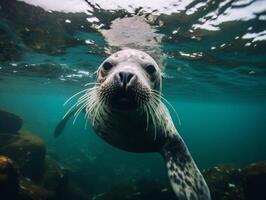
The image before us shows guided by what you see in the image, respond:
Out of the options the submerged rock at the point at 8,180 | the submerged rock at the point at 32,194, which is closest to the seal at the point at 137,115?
the submerged rock at the point at 8,180

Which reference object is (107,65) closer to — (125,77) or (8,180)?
(125,77)

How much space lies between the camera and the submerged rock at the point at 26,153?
12.0 m

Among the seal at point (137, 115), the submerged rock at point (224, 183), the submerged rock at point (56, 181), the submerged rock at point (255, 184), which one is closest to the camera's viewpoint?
the seal at point (137, 115)

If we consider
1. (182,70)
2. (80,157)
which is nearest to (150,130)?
(182,70)

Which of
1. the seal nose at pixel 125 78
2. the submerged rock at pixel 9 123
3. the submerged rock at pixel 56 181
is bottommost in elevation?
the submerged rock at pixel 56 181

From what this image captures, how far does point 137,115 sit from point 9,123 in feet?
50.2

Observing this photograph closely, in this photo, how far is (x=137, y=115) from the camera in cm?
412

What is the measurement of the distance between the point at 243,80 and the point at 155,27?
12.4 metres

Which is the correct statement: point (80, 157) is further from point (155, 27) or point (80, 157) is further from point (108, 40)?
point (155, 27)

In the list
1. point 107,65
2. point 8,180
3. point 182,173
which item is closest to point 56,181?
point 8,180

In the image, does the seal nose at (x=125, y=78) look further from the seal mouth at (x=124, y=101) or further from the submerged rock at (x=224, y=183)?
the submerged rock at (x=224, y=183)

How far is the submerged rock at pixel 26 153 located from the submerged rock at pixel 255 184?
8.03 m

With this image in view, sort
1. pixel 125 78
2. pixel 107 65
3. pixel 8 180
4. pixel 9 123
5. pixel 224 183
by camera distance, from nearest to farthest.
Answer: pixel 125 78, pixel 107 65, pixel 8 180, pixel 224 183, pixel 9 123

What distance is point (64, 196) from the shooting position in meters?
11.9
